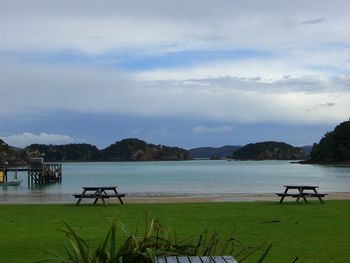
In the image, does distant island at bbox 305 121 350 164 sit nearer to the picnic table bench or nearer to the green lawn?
the green lawn

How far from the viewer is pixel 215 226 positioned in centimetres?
1380

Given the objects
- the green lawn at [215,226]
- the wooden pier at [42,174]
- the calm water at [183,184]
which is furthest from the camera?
the wooden pier at [42,174]

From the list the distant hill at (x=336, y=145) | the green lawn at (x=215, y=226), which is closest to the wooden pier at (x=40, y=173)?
the green lawn at (x=215, y=226)

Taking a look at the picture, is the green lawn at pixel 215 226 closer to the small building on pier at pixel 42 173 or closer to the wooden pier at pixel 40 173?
the wooden pier at pixel 40 173

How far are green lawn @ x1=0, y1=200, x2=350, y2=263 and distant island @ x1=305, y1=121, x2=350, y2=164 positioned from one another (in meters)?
130

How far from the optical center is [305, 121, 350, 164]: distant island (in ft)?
476

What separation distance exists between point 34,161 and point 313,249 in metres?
74.4

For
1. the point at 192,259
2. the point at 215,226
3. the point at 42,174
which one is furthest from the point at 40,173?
the point at 192,259

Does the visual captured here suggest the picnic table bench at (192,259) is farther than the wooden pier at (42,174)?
No

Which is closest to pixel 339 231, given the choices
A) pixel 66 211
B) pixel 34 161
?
pixel 66 211

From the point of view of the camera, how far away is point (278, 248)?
10.3 meters

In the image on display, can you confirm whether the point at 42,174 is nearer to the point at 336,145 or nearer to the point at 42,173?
the point at 42,173

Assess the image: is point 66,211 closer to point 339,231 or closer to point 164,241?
point 339,231

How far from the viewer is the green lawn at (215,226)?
10070mm
